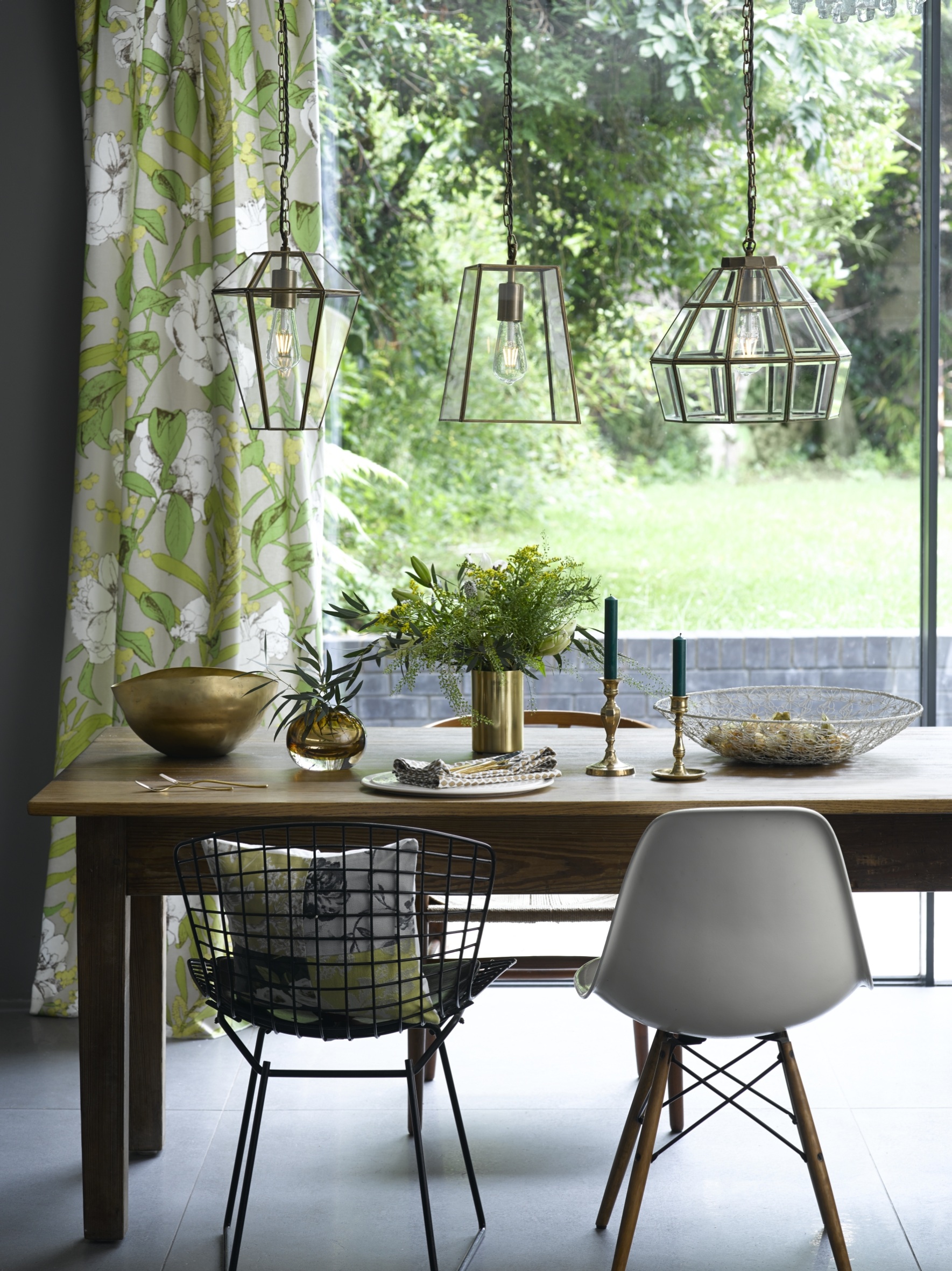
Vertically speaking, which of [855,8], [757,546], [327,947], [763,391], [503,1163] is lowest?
[503,1163]

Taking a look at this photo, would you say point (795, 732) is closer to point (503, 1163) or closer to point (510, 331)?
point (510, 331)

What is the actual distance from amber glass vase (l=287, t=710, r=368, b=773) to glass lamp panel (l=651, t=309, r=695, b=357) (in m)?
0.86

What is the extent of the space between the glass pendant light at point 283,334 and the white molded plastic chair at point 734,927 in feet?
3.14

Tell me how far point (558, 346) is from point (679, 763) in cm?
77

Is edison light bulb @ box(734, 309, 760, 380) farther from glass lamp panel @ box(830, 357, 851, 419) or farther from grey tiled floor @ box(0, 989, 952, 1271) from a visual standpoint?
grey tiled floor @ box(0, 989, 952, 1271)

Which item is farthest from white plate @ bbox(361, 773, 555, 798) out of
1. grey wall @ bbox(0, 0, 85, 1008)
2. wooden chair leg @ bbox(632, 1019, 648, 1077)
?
grey wall @ bbox(0, 0, 85, 1008)

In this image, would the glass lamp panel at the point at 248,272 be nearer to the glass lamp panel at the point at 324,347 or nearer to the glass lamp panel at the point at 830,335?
the glass lamp panel at the point at 324,347

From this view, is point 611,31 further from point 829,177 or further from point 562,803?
point 562,803

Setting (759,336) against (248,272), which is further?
(248,272)

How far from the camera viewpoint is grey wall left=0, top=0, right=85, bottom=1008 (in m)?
3.34

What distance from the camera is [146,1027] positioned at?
261 cm

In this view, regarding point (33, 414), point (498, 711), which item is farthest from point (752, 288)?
point (33, 414)

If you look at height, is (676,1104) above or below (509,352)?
below

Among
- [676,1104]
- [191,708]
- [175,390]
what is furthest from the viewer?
[175,390]
